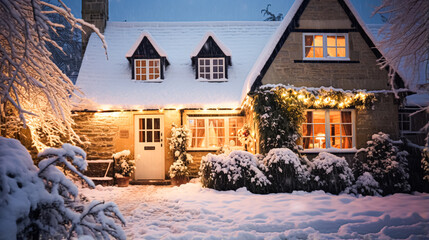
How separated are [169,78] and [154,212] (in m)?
6.71

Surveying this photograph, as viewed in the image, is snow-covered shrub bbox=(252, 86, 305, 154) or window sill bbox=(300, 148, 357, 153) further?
window sill bbox=(300, 148, 357, 153)

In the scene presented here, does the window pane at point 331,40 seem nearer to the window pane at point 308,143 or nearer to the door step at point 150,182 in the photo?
the window pane at point 308,143

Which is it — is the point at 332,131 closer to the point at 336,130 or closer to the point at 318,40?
the point at 336,130

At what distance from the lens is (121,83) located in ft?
34.8

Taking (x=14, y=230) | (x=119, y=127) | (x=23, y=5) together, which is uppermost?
(x=23, y=5)

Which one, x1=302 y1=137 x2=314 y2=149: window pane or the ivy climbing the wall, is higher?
the ivy climbing the wall

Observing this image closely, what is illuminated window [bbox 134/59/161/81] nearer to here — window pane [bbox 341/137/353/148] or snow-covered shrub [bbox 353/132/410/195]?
window pane [bbox 341/137/353/148]

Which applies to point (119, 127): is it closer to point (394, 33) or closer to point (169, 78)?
point (169, 78)

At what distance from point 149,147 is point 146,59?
12.3ft

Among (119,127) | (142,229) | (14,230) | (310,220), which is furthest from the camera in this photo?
(119,127)

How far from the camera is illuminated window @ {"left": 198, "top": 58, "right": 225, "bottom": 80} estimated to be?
1084 centimetres

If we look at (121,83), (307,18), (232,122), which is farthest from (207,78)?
(307,18)

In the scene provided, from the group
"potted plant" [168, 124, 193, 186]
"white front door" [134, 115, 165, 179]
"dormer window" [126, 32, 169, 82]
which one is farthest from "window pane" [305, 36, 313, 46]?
"white front door" [134, 115, 165, 179]

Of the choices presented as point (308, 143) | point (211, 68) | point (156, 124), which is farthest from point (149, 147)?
point (308, 143)
